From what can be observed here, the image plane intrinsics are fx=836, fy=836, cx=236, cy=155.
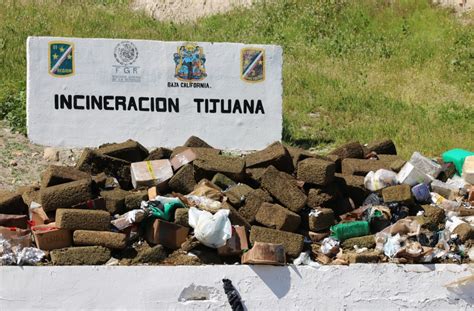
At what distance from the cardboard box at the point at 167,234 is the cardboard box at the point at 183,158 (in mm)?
975

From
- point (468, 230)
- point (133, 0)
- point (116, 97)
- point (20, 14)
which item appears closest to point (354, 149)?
point (468, 230)

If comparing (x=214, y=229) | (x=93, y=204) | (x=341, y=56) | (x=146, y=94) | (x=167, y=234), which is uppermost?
(x=146, y=94)

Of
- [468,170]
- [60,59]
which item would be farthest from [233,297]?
[60,59]

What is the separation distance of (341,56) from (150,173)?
7472 mm

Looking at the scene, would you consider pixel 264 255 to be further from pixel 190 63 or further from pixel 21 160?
pixel 190 63

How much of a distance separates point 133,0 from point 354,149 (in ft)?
37.3

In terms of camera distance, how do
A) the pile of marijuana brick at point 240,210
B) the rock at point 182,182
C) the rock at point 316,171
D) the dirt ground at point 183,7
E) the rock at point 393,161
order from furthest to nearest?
the dirt ground at point 183,7 < the rock at point 393,161 < the rock at point 182,182 < the rock at point 316,171 < the pile of marijuana brick at point 240,210

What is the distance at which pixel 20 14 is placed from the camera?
14.8 metres

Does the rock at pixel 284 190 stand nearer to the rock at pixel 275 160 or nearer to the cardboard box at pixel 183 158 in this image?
the rock at pixel 275 160

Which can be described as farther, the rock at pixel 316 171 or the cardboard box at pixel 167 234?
the rock at pixel 316 171

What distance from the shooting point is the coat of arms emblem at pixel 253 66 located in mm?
10734

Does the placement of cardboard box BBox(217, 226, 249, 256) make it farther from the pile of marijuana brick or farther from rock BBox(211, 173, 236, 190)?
rock BBox(211, 173, 236, 190)

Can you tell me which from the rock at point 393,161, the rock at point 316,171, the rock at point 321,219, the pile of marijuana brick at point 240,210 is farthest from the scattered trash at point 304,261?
the rock at point 393,161

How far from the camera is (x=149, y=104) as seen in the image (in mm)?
10492
